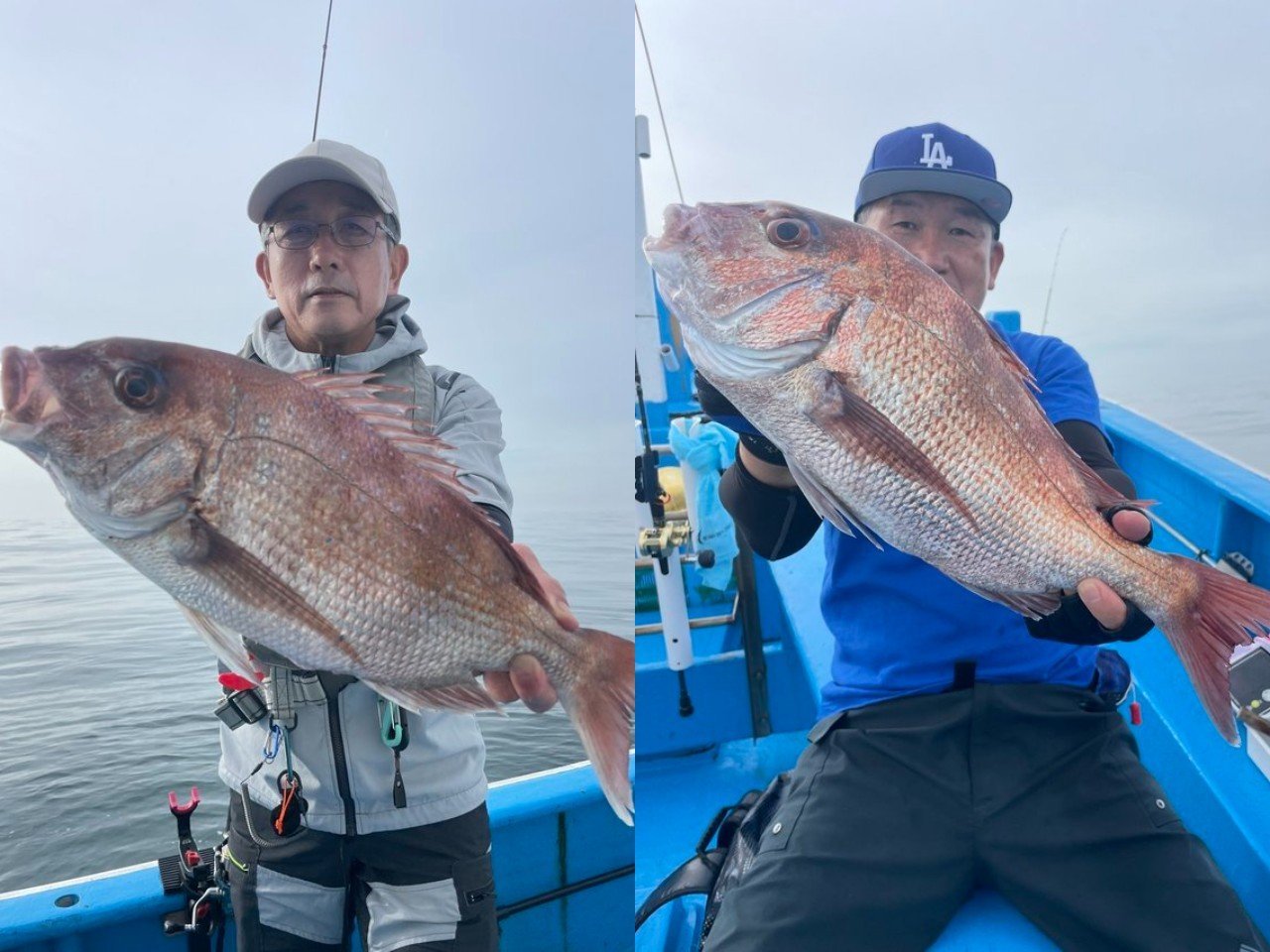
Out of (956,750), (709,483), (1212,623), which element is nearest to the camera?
(1212,623)

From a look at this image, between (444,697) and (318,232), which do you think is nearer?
(444,697)

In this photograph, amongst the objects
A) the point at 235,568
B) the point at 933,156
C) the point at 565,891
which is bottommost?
the point at 565,891

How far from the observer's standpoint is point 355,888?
5.90ft

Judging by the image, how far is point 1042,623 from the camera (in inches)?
62.1

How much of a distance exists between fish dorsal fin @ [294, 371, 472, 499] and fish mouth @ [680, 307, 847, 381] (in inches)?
19.6

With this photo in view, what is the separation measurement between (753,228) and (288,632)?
3.53 ft

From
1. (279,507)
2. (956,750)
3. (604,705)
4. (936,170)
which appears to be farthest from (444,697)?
(936,170)

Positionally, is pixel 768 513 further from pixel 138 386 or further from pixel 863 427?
pixel 138 386

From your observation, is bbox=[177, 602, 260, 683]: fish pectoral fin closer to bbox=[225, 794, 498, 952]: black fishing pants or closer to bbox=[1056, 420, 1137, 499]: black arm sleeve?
bbox=[225, 794, 498, 952]: black fishing pants

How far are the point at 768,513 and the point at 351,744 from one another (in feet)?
3.74

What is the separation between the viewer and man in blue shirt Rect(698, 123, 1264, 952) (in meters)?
1.58

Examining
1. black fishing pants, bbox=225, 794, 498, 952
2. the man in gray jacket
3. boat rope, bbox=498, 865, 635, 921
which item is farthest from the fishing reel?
black fishing pants, bbox=225, 794, 498, 952

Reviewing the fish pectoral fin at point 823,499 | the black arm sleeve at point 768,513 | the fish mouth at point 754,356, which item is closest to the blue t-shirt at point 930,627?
the black arm sleeve at point 768,513

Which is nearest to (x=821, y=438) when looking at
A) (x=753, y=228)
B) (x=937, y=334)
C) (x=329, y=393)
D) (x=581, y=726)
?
(x=937, y=334)
